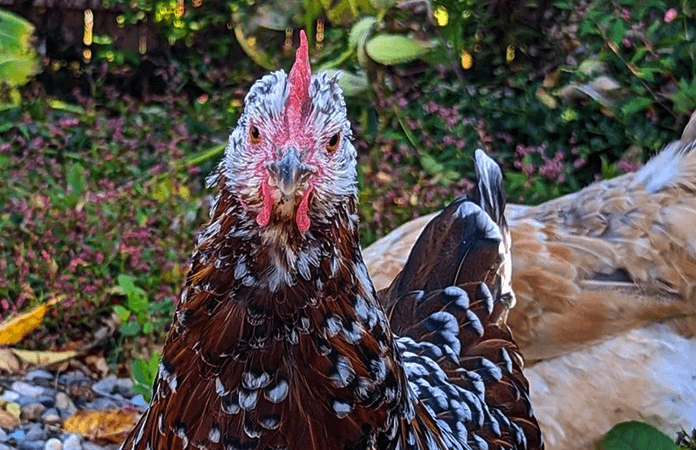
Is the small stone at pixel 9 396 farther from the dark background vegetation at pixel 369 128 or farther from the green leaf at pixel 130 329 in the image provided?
the green leaf at pixel 130 329

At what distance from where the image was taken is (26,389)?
3.07 m

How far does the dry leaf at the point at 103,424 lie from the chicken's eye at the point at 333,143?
69.9 inches

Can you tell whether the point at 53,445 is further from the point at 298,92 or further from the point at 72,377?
the point at 298,92

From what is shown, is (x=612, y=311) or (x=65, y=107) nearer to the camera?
(x=612, y=311)

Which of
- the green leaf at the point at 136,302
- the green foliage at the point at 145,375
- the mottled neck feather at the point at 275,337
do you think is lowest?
the green leaf at the point at 136,302

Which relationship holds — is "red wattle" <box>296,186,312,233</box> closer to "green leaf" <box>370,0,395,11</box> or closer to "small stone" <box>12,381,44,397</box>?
"small stone" <box>12,381,44,397</box>

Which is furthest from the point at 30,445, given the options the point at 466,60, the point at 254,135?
the point at 466,60

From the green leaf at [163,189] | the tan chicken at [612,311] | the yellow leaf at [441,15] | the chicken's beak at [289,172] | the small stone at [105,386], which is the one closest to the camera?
the chicken's beak at [289,172]

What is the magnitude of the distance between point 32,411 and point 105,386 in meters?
0.29

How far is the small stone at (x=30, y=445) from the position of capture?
9.02ft

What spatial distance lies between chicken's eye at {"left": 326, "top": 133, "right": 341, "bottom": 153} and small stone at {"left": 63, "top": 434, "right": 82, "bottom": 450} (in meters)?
1.79

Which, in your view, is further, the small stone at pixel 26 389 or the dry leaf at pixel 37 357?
the dry leaf at pixel 37 357

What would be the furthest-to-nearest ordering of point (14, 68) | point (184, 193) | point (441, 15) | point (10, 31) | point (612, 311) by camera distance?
point (14, 68)
point (10, 31)
point (441, 15)
point (184, 193)
point (612, 311)

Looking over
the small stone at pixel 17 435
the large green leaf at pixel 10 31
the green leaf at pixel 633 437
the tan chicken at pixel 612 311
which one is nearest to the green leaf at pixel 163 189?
the large green leaf at pixel 10 31
